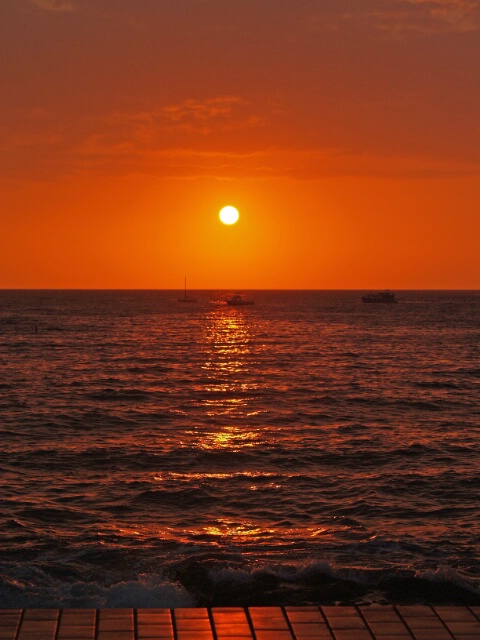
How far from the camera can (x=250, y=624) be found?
30.1 ft

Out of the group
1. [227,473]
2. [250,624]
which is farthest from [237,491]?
[250,624]

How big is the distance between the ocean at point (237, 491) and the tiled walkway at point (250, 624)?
3.16 meters

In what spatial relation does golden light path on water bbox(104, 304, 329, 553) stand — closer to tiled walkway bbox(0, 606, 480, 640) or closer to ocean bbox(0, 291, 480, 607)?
ocean bbox(0, 291, 480, 607)

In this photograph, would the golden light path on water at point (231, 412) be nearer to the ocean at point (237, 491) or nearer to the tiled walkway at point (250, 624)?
the ocean at point (237, 491)

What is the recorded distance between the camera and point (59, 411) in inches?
1390

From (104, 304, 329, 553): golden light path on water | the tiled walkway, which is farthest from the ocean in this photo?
the tiled walkway

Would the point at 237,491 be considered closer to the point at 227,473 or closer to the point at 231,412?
the point at 227,473

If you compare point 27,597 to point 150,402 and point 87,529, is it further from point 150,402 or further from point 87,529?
point 150,402

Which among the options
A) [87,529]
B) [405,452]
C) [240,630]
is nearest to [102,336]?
[405,452]

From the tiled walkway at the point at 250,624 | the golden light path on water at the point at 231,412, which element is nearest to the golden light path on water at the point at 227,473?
A: the golden light path on water at the point at 231,412

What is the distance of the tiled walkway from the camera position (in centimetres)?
876

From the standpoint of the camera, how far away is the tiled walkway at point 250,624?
28.7 ft

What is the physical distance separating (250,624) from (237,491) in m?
11.4

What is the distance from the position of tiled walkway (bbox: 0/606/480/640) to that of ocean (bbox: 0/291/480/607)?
3.16m
